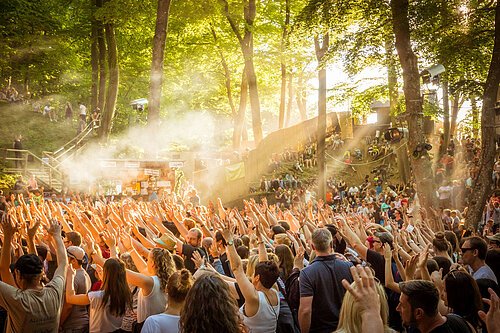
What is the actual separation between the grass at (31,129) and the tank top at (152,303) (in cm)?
2843

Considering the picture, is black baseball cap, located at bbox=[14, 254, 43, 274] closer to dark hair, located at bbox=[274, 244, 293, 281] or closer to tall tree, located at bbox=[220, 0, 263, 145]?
dark hair, located at bbox=[274, 244, 293, 281]

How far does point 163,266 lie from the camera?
5.02 m

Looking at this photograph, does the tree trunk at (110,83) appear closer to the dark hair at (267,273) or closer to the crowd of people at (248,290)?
the crowd of people at (248,290)

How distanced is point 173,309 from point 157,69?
19.5 m

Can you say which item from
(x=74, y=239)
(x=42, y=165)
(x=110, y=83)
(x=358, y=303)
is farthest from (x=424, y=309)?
(x=42, y=165)

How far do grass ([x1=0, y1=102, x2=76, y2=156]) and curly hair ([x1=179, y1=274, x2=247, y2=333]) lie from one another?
3014 cm

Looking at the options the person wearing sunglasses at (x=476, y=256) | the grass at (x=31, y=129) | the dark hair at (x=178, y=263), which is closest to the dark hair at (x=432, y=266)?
the person wearing sunglasses at (x=476, y=256)

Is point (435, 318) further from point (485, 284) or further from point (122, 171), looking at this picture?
point (122, 171)

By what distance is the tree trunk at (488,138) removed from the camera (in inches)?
523

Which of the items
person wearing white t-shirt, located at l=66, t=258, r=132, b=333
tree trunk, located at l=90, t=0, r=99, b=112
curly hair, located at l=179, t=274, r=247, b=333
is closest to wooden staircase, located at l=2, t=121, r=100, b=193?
tree trunk, located at l=90, t=0, r=99, b=112

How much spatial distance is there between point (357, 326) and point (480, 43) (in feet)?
45.5

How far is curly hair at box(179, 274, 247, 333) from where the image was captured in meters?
3.23

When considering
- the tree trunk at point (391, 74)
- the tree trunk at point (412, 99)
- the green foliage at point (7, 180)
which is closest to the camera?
the tree trunk at point (412, 99)

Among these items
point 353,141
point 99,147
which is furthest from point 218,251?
point 353,141
